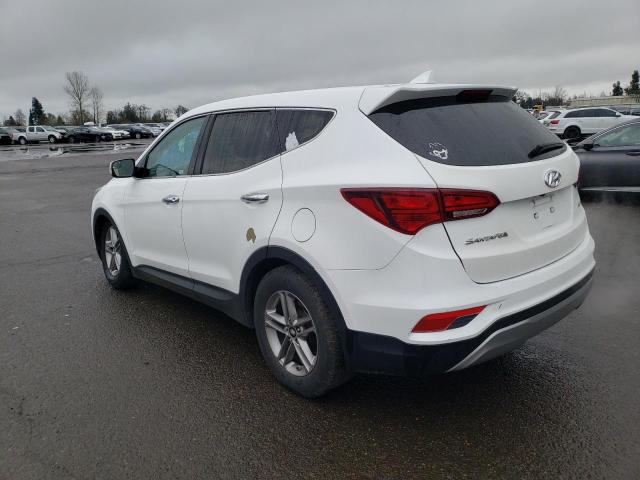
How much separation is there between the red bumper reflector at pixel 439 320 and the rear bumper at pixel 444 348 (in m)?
0.08

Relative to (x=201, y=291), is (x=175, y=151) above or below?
above

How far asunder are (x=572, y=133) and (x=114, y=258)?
25267 millimetres

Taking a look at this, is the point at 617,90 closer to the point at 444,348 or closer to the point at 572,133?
the point at 572,133

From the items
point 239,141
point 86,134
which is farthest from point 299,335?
point 86,134

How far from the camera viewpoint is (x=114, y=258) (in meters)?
5.41

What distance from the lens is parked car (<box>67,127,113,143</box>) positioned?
52281 millimetres

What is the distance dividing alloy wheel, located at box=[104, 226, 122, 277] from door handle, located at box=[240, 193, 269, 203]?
236cm

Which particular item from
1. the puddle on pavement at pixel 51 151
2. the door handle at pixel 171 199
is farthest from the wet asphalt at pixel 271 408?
the puddle on pavement at pixel 51 151

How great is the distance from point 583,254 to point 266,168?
1.97 meters

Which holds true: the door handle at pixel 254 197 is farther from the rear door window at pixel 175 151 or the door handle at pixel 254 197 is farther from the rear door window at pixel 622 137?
the rear door window at pixel 622 137

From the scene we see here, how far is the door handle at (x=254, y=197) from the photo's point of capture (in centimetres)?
316

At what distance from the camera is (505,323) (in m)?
2.64

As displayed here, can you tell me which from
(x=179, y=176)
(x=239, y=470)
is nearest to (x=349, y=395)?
(x=239, y=470)

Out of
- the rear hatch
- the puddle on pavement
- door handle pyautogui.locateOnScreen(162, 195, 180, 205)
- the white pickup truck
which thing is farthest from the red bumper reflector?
the white pickup truck
